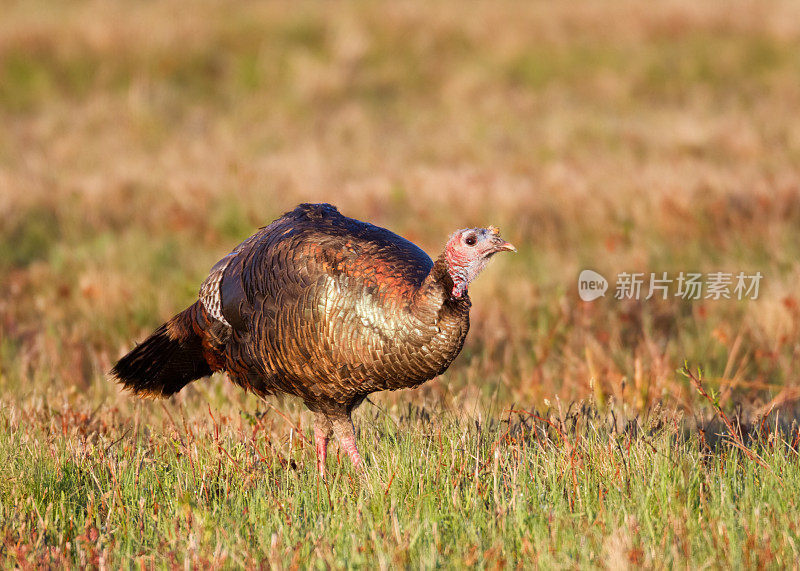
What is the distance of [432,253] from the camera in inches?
334

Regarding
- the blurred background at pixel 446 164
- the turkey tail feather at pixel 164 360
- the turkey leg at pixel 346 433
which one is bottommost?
the turkey leg at pixel 346 433

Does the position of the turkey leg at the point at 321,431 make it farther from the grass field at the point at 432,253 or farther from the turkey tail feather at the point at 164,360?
the turkey tail feather at the point at 164,360

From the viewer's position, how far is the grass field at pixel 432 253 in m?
3.37

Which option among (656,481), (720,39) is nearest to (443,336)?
(656,481)

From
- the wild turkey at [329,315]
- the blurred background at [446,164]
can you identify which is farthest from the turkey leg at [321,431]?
the blurred background at [446,164]

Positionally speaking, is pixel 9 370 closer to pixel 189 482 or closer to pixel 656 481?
pixel 189 482

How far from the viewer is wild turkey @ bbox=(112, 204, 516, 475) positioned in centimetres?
349

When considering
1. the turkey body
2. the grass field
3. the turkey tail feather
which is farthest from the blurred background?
the turkey body

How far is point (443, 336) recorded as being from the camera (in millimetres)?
3480

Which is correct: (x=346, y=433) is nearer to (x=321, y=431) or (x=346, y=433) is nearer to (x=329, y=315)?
(x=321, y=431)

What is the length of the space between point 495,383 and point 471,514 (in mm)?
2443

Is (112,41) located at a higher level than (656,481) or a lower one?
higher

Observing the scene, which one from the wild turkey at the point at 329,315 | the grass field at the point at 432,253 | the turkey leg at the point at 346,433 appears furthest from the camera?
the turkey leg at the point at 346,433

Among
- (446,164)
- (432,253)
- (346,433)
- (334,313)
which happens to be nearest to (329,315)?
(334,313)
